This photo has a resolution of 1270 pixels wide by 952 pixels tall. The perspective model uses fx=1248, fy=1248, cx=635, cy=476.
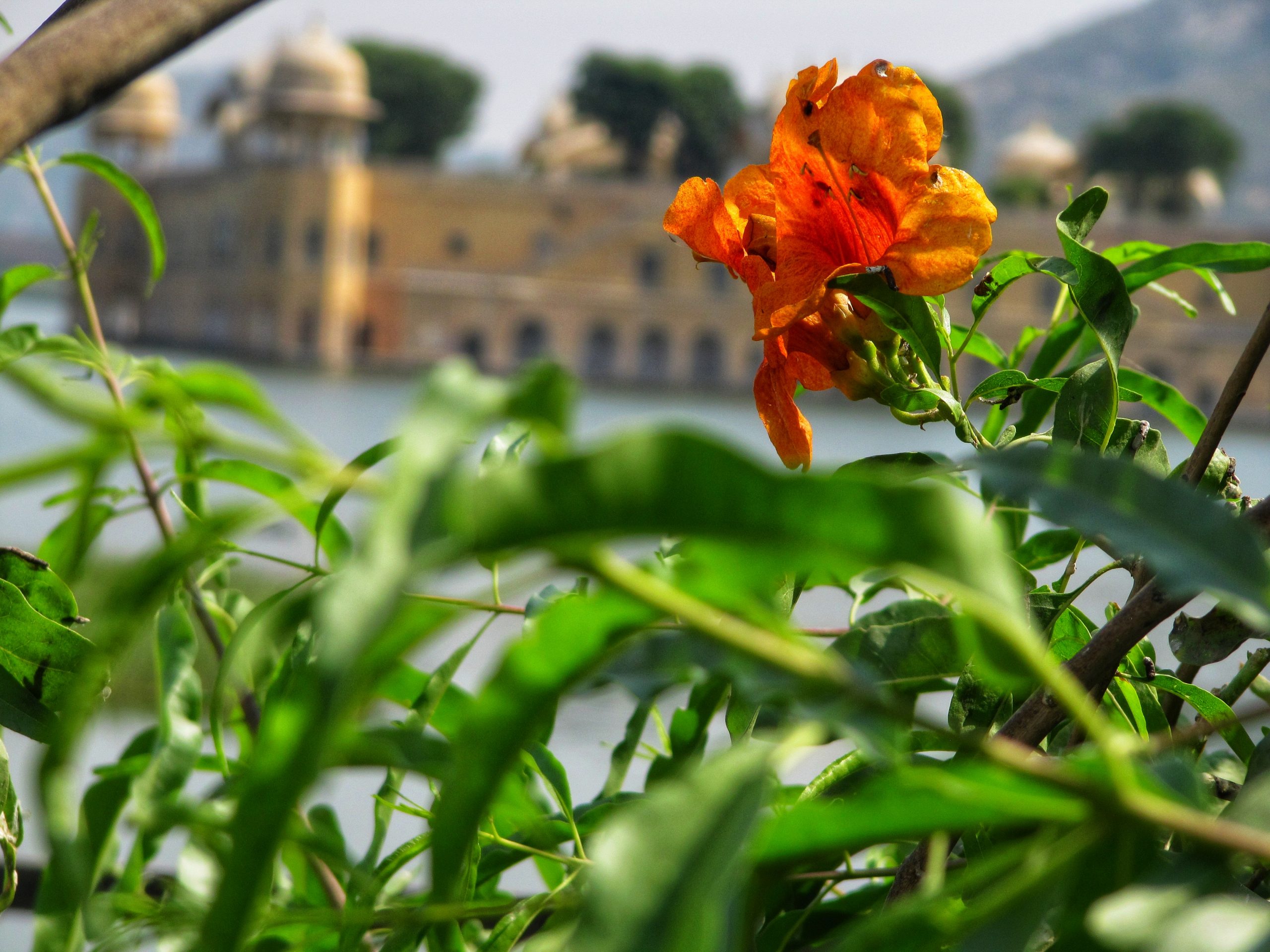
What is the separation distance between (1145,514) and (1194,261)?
21 centimetres

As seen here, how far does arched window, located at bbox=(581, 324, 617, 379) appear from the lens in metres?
13.1

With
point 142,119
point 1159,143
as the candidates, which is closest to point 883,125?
point 142,119

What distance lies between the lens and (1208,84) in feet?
130

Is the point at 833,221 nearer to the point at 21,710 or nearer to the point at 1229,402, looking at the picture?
the point at 1229,402

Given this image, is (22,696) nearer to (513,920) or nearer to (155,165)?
(513,920)

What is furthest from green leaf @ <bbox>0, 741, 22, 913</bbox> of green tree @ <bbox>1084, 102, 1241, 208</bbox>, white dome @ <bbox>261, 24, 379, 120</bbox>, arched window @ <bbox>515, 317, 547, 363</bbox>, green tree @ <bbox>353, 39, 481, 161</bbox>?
green tree @ <bbox>353, 39, 481, 161</bbox>

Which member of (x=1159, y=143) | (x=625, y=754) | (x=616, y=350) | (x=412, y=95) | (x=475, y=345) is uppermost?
(x=412, y=95)

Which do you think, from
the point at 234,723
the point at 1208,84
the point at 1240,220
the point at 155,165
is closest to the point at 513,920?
the point at 234,723

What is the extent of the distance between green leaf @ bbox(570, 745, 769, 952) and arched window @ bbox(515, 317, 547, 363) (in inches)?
514

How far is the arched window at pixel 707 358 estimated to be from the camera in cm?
1303

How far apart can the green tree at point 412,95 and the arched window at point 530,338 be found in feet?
18.4

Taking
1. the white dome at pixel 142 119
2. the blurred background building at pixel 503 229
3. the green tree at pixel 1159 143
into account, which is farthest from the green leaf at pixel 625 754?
the green tree at pixel 1159 143

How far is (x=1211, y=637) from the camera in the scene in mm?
226

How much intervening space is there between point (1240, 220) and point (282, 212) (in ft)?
100
